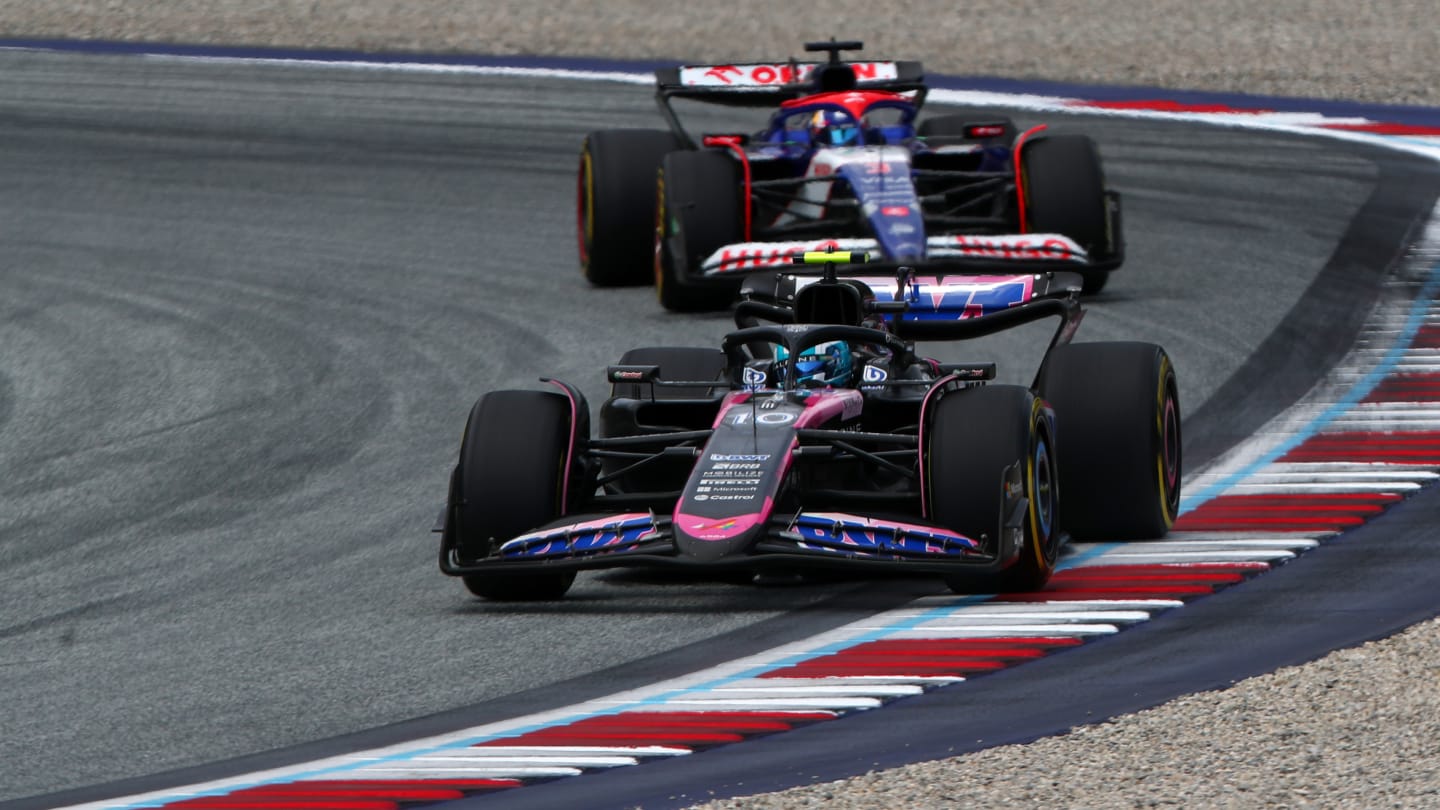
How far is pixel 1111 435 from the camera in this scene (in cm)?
1076

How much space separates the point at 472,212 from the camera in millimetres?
22016

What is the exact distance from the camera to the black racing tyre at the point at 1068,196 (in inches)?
677

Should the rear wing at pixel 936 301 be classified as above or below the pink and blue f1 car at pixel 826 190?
above

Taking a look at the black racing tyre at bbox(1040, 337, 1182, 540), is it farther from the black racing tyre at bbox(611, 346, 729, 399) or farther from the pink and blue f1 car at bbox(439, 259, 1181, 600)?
the black racing tyre at bbox(611, 346, 729, 399)

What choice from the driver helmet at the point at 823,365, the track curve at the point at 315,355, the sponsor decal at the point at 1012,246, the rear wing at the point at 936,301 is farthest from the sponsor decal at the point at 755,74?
the driver helmet at the point at 823,365

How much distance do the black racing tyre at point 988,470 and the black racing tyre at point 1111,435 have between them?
76 centimetres

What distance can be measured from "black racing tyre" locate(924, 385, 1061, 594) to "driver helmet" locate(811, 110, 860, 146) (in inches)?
317

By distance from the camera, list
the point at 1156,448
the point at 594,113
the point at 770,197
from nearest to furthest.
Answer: the point at 1156,448 < the point at 770,197 < the point at 594,113

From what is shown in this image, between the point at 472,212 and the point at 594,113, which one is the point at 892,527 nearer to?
the point at 472,212

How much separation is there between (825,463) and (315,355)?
22.0 feet

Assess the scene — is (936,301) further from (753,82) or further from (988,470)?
(753,82)

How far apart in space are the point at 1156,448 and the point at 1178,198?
1129 centimetres

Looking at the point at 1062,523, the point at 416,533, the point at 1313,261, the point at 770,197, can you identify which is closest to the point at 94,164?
the point at 770,197

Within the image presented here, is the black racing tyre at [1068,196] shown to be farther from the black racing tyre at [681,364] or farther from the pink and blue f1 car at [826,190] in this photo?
the black racing tyre at [681,364]
